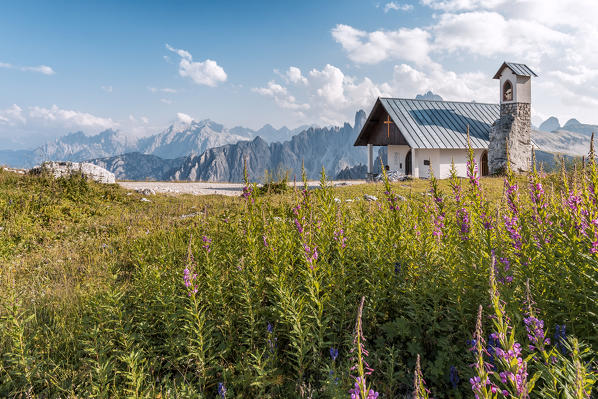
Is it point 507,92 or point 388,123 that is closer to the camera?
point 507,92

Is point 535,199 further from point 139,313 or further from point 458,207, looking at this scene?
point 139,313

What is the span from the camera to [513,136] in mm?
25078

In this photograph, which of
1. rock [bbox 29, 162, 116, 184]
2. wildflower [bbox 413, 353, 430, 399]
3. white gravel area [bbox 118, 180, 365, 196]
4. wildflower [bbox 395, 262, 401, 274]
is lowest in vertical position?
wildflower [bbox 395, 262, 401, 274]

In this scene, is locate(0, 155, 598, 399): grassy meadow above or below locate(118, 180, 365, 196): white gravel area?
below

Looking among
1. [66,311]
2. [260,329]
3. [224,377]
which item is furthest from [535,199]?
[66,311]

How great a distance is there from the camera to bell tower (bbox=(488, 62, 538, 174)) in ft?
82.8

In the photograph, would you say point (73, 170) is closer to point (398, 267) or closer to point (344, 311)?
point (344, 311)

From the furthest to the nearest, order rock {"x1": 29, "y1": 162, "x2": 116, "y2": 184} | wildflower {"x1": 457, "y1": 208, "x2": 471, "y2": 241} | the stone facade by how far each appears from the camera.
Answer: the stone facade, rock {"x1": 29, "y1": 162, "x2": 116, "y2": 184}, wildflower {"x1": 457, "y1": 208, "x2": 471, "y2": 241}

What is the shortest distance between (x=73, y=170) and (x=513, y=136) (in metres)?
30.4

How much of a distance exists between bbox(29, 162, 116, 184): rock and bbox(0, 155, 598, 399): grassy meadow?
45.4ft

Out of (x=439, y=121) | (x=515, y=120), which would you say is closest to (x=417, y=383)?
(x=515, y=120)

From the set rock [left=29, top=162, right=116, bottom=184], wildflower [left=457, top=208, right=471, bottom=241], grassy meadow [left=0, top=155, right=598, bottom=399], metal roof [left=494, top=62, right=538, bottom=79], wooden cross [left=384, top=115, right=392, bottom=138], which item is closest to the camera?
grassy meadow [left=0, top=155, right=598, bottom=399]

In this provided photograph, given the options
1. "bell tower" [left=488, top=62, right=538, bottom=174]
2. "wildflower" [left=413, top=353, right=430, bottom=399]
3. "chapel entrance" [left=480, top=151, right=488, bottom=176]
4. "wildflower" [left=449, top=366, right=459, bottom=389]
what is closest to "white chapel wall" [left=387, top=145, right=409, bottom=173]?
"bell tower" [left=488, top=62, right=538, bottom=174]

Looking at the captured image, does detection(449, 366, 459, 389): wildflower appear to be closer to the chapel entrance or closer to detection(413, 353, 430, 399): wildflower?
detection(413, 353, 430, 399): wildflower
